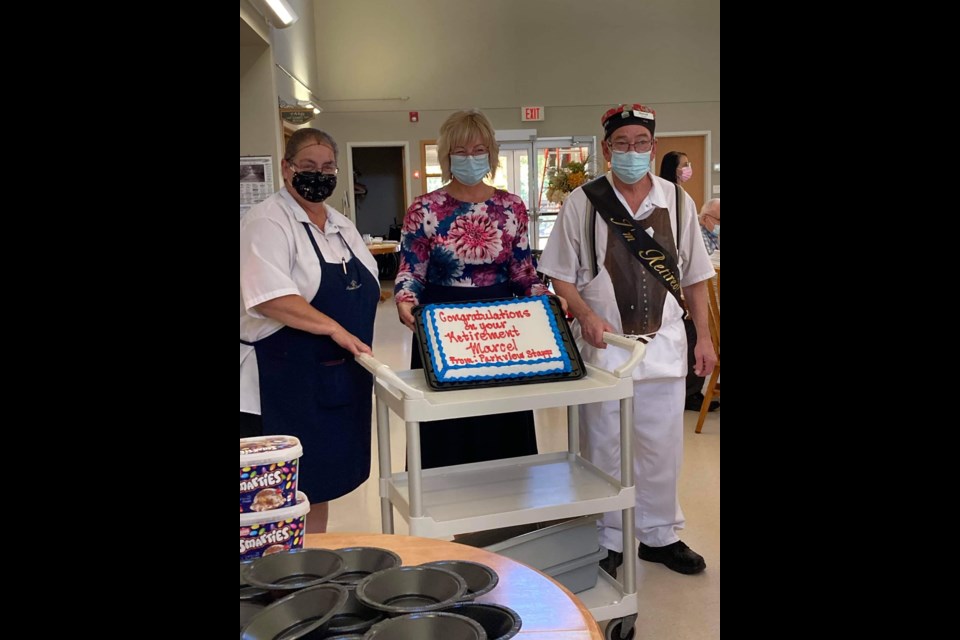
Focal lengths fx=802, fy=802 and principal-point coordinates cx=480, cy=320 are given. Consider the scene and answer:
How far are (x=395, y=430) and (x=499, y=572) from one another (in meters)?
3.97

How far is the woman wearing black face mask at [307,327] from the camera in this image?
2336 millimetres

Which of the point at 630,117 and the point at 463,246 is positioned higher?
the point at 630,117

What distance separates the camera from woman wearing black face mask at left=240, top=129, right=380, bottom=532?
7.66 feet

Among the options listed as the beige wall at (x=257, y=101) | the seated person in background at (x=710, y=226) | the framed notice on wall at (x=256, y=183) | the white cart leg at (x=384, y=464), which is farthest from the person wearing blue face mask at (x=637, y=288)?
the beige wall at (x=257, y=101)

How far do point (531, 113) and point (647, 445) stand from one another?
1234cm

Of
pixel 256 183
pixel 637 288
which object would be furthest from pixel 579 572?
pixel 256 183

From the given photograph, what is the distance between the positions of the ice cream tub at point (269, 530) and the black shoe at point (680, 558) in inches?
85.3

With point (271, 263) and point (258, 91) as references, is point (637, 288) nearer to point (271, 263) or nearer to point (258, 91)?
point (271, 263)

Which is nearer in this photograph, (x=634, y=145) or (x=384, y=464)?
(x=384, y=464)

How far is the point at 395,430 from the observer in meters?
5.05

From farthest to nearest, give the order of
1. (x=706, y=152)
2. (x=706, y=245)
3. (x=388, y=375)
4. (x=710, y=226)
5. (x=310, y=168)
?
(x=706, y=152) < (x=706, y=245) < (x=710, y=226) < (x=310, y=168) < (x=388, y=375)

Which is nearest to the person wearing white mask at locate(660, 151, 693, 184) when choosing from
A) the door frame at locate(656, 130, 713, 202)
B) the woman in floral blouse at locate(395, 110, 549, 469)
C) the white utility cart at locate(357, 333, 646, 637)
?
the woman in floral blouse at locate(395, 110, 549, 469)

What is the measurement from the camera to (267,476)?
115 centimetres
